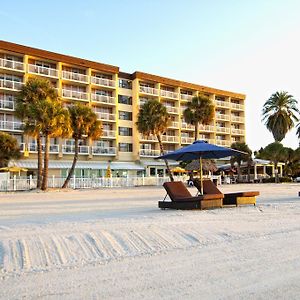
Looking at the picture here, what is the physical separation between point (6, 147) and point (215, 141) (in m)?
34.6

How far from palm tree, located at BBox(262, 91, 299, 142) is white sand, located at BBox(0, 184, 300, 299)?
51672 mm

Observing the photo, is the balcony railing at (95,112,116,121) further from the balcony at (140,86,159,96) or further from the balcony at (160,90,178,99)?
the balcony at (160,90,178,99)

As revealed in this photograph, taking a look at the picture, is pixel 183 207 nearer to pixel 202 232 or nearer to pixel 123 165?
pixel 202 232

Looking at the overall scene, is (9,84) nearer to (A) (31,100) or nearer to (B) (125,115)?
(A) (31,100)

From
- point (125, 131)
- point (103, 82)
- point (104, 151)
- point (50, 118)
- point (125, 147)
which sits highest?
point (103, 82)

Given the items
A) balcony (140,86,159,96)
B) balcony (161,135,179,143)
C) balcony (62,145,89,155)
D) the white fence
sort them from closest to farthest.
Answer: the white fence < balcony (62,145,89,155) < balcony (140,86,159,96) < balcony (161,135,179,143)

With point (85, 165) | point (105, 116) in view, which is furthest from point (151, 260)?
point (105, 116)

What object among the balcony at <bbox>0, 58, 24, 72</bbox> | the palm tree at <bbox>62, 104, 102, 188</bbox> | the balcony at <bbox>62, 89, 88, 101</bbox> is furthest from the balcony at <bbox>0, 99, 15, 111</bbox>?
the palm tree at <bbox>62, 104, 102, 188</bbox>

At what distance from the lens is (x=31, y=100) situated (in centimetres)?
3058

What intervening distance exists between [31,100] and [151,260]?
1075 inches

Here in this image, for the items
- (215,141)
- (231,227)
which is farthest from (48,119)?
(215,141)

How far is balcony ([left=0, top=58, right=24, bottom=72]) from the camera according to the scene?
4066cm

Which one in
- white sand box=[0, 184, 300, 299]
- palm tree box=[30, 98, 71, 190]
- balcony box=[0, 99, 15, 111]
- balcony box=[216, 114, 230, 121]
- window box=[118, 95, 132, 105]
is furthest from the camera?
balcony box=[216, 114, 230, 121]

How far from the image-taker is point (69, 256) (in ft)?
19.2
